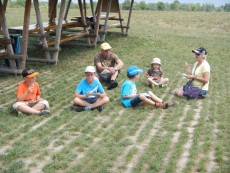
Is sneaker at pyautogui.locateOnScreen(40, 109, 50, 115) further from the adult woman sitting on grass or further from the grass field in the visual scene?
the adult woman sitting on grass

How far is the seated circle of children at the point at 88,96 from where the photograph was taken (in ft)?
22.1

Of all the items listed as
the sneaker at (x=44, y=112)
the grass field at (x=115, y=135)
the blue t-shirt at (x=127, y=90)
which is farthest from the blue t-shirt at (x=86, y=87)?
the sneaker at (x=44, y=112)

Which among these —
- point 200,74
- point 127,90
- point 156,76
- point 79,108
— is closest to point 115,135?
point 79,108

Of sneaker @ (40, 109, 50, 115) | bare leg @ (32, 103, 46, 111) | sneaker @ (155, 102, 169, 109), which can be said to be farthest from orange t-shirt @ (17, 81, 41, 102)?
sneaker @ (155, 102, 169, 109)

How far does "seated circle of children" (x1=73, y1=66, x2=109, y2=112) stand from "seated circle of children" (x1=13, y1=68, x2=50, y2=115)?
1.97 feet

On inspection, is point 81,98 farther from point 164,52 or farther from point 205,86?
point 164,52

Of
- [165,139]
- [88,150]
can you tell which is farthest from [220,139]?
[88,150]

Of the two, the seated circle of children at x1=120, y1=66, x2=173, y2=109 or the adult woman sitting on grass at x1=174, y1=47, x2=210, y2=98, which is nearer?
the seated circle of children at x1=120, y1=66, x2=173, y2=109

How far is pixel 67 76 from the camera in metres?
9.77

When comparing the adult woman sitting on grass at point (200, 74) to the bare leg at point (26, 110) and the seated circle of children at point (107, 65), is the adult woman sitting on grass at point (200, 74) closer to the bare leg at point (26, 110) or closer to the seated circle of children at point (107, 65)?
the seated circle of children at point (107, 65)

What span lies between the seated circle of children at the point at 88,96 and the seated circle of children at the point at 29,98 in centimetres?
60

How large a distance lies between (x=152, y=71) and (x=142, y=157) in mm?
4320

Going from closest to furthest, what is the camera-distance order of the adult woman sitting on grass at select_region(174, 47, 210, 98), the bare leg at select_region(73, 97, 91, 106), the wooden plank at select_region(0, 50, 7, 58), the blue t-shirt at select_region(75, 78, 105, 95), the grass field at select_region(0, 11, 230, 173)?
the grass field at select_region(0, 11, 230, 173)
the bare leg at select_region(73, 97, 91, 106)
the blue t-shirt at select_region(75, 78, 105, 95)
the adult woman sitting on grass at select_region(174, 47, 210, 98)
the wooden plank at select_region(0, 50, 7, 58)

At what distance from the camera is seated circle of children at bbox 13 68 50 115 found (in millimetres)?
6238
